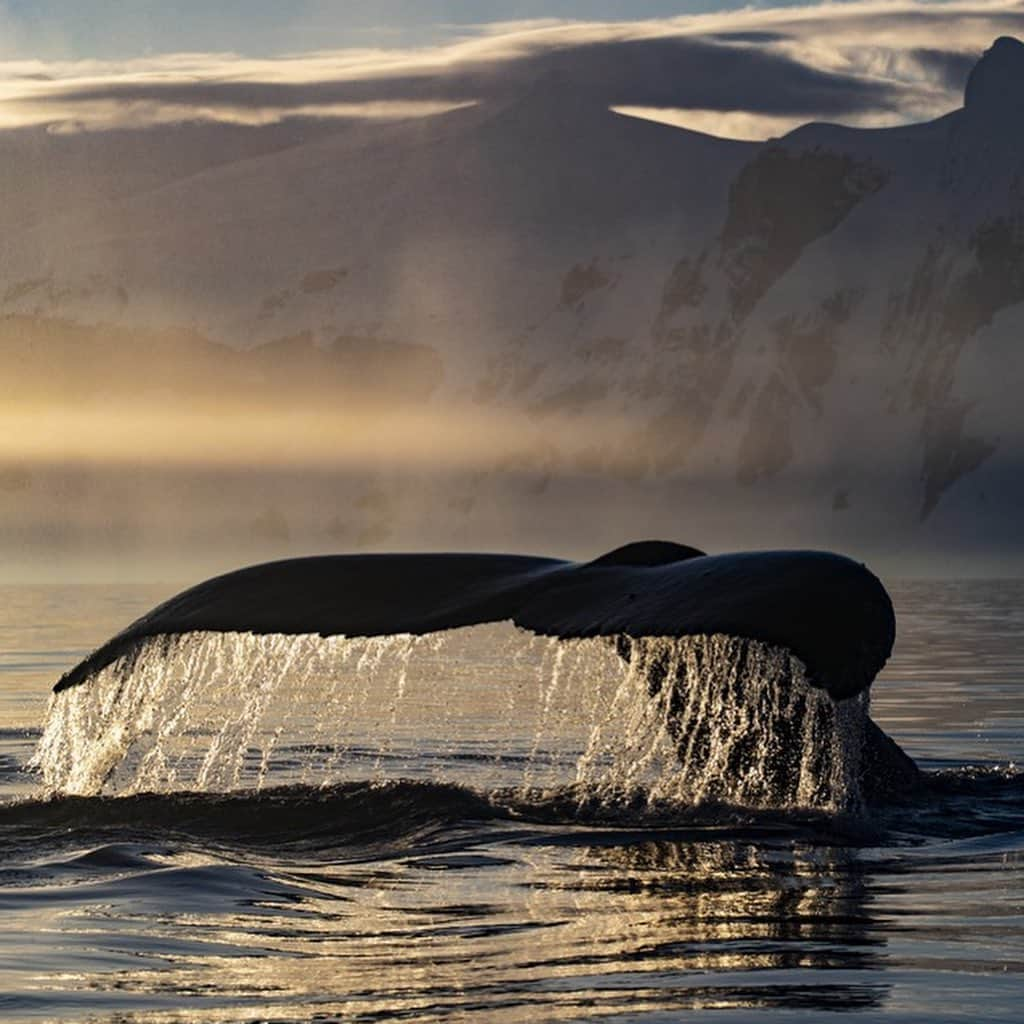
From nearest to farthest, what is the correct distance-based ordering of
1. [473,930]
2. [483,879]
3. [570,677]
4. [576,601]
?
[473,930] < [576,601] < [483,879] < [570,677]

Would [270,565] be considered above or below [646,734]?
above

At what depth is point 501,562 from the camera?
7.88 metres

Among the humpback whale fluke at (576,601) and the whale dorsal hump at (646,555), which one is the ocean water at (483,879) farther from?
the whale dorsal hump at (646,555)

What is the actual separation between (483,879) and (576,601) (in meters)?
1.15

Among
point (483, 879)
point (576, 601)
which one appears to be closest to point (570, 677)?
point (483, 879)

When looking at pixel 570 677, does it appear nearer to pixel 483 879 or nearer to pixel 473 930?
pixel 483 879

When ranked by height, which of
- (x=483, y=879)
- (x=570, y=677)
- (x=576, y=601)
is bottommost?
(x=483, y=879)

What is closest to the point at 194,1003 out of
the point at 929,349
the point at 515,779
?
the point at 515,779

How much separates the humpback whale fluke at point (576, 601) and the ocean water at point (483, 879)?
125mm

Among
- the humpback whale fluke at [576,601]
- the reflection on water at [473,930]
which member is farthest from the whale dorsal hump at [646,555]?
the reflection on water at [473,930]

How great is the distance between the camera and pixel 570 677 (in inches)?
414

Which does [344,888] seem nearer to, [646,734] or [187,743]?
[646,734]

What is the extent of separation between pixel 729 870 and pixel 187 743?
23.8ft

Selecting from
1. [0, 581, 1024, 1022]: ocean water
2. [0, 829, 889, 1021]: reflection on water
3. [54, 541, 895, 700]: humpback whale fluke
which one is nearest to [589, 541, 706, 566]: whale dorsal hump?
[54, 541, 895, 700]: humpback whale fluke
